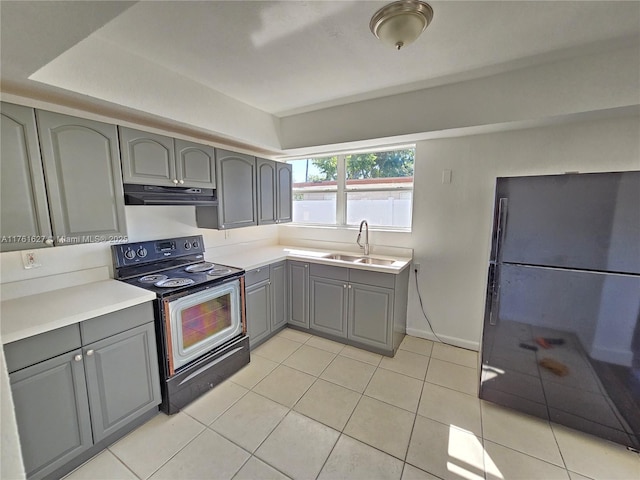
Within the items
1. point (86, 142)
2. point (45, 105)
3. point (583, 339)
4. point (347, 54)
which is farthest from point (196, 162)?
point (583, 339)

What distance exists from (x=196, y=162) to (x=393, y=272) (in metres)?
1.99

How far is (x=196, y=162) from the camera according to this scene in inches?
92.0

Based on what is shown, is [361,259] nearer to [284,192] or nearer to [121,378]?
[284,192]

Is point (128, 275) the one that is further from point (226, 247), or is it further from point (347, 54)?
point (347, 54)

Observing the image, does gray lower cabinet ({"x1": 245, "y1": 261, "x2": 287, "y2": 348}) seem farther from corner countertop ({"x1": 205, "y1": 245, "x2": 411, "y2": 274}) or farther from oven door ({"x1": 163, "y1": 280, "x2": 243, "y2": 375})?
oven door ({"x1": 163, "y1": 280, "x2": 243, "y2": 375})

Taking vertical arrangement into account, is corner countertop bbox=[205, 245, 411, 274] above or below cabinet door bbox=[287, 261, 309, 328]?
above

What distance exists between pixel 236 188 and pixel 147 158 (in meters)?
0.86

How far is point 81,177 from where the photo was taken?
1689 mm

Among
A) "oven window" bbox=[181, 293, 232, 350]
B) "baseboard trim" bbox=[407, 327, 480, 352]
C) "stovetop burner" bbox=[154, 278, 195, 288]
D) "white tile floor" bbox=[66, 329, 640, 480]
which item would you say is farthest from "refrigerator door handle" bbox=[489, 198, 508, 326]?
"stovetop burner" bbox=[154, 278, 195, 288]

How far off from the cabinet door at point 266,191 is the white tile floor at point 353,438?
1.62 meters

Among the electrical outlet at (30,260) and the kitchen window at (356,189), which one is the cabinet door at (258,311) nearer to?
the kitchen window at (356,189)

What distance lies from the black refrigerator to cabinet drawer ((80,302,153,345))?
2382 mm

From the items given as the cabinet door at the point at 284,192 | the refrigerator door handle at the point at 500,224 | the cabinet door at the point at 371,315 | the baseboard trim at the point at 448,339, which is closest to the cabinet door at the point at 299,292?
the cabinet door at the point at 371,315

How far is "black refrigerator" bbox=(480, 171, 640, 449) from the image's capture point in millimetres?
1587
